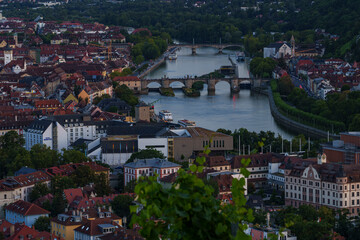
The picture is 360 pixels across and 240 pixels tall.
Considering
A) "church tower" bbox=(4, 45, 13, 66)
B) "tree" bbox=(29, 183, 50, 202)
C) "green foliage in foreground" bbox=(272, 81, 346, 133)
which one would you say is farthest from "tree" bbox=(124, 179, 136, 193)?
"church tower" bbox=(4, 45, 13, 66)

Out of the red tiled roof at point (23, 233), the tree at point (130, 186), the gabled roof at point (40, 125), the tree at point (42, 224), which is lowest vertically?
the tree at point (42, 224)

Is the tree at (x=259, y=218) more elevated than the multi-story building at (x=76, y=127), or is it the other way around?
the multi-story building at (x=76, y=127)

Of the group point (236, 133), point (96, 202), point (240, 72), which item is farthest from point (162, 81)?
point (96, 202)

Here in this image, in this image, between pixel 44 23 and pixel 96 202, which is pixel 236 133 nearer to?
pixel 96 202

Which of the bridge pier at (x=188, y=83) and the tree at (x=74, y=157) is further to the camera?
the bridge pier at (x=188, y=83)

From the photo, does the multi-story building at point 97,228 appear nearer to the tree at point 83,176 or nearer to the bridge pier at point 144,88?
the tree at point 83,176

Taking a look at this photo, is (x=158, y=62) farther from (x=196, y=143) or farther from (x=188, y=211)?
(x=188, y=211)

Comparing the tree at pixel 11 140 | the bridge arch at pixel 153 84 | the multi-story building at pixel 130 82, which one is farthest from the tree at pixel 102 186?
the bridge arch at pixel 153 84
